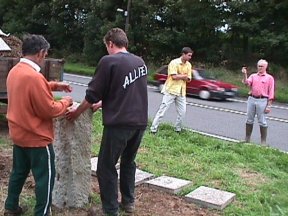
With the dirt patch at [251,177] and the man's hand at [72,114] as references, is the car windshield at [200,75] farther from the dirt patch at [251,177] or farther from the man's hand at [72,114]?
the man's hand at [72,114]

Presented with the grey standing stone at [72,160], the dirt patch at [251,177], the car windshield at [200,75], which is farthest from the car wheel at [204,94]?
the grey standing stone at [72,160]

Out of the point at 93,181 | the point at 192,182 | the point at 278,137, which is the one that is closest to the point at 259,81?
the point at 278,137

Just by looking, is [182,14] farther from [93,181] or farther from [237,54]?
[93,181]

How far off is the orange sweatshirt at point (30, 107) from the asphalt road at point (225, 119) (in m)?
6.57

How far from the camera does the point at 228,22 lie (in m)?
27.7

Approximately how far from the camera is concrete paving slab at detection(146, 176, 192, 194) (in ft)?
18.1

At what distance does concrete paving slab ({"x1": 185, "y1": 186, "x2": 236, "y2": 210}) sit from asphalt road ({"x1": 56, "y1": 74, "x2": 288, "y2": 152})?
4.42 m

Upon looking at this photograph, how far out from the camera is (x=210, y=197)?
530 centimetres

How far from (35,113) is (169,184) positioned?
2.22 m

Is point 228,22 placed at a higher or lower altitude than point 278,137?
higher

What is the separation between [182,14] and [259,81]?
21.6 m

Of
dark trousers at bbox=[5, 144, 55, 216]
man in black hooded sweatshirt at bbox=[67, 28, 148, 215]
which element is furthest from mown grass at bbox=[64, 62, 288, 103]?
dark trousers at bbox=[5, 144, 55, 216]

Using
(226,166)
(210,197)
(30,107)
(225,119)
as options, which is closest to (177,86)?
(226,166)

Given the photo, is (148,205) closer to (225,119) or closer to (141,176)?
(141,176)
